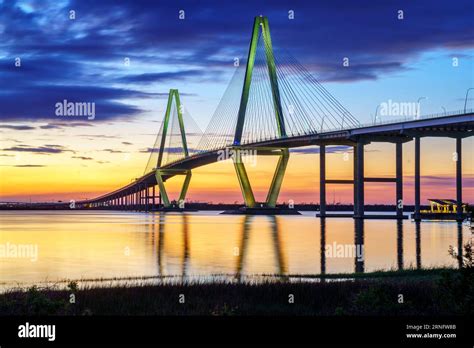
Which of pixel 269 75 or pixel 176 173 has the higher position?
pixel 269 75

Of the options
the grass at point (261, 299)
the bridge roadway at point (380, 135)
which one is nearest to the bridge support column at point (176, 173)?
the bridge roadway at point (380, 135)

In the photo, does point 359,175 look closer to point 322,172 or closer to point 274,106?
point 322,172

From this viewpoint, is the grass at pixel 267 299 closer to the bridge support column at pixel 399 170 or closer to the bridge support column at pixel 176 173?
the bridge support column at pixel 399 170

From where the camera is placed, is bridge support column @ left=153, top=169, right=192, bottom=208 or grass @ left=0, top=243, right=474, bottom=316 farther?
bridge support column @ left=153, top=169, right=192, bottom=208

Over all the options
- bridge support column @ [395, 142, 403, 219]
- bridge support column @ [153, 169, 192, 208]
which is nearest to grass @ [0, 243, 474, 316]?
bridge support column @ [395, 142, 403, 219]

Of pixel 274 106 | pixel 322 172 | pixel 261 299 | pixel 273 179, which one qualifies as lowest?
pixel 261 299

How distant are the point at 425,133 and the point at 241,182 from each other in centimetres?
3337

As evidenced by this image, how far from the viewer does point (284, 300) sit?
1869cm

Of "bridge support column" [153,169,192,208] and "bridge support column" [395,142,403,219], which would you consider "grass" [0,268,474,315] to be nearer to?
"bridge support column" [395,142,403,219]

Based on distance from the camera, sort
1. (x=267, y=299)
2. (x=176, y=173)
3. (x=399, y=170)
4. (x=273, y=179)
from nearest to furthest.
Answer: (x=267, y=299) → (x=399, y=170) → (x=273, y=179) → (x=176, y=173)

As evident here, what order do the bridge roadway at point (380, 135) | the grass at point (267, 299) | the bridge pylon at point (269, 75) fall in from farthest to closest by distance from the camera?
the bridge pylon at point (269, 75), the bridge roadway at point (380, 135), the grass at point (267, 299)

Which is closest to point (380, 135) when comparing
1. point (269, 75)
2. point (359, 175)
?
point (359, 175)

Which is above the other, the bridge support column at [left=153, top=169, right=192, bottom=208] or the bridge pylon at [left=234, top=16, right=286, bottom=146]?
the bridge pylon at [left=234, top=16, right=286, bottom=146]

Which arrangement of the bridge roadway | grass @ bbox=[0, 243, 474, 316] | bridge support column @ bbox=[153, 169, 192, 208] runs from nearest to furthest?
1. grass @ bbox=[0, 243, 474, 316]
2. the bridge roadway
3. bridge support column @ bbox=[153, 169, 192, 208]
